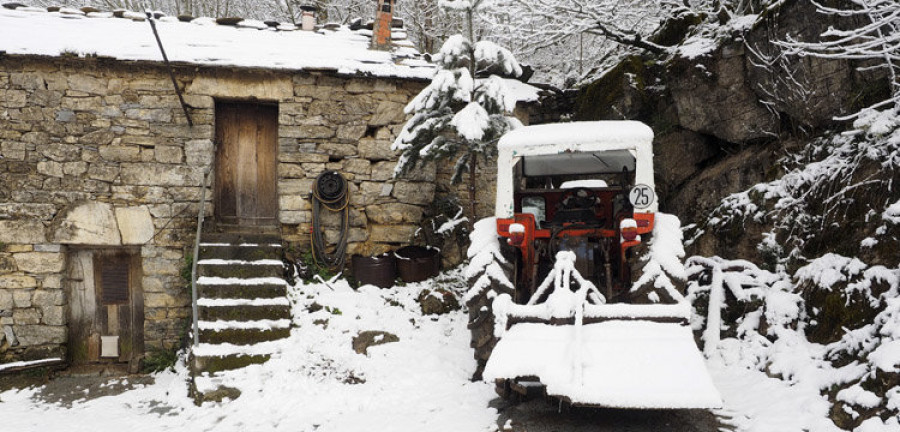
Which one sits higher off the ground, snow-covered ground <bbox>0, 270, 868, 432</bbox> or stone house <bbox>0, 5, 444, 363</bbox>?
stone house <bbox>0, 5, 444, 363</bbox>

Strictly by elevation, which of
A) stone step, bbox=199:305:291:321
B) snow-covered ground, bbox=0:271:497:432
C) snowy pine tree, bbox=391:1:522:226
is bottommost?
snow-covered ground, bbox=0:271:497:432

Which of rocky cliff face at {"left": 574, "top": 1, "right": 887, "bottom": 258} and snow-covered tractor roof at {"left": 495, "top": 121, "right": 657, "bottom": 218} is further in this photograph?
rocky cliff face at {"left": 574, "top": 1, "right": 887, "bottom": 258}

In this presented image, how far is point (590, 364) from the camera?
2996 millimetres

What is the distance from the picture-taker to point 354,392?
14.7 feet

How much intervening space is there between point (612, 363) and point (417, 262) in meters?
3.56

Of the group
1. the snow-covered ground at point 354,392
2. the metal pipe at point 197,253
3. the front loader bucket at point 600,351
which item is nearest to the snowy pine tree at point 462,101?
the snow-covered ground at point 354,392

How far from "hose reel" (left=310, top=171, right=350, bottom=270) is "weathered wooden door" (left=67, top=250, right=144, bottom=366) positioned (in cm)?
210

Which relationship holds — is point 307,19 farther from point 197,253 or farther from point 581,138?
point 581,138

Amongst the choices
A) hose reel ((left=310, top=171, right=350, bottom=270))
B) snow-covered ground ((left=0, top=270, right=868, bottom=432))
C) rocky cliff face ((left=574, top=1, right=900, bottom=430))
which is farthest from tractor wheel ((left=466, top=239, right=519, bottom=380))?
hose reel ((left=310, top=171, right=350, bottom=270))

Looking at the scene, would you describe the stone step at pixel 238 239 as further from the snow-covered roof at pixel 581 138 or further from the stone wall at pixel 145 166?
the snow-covered roof at pixel 581 138

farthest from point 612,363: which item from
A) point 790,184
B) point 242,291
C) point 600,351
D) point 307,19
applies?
point 307,19

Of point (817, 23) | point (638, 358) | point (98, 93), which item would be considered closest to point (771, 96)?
point (817, 23)

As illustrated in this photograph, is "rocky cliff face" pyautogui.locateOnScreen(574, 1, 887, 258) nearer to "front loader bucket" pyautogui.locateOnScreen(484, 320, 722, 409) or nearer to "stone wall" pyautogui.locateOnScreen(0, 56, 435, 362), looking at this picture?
"front loader bucket" pyautogui.locateOnScreen(484, 320, 722, 409)

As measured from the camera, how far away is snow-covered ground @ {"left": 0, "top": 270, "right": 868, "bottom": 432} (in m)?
3.65
